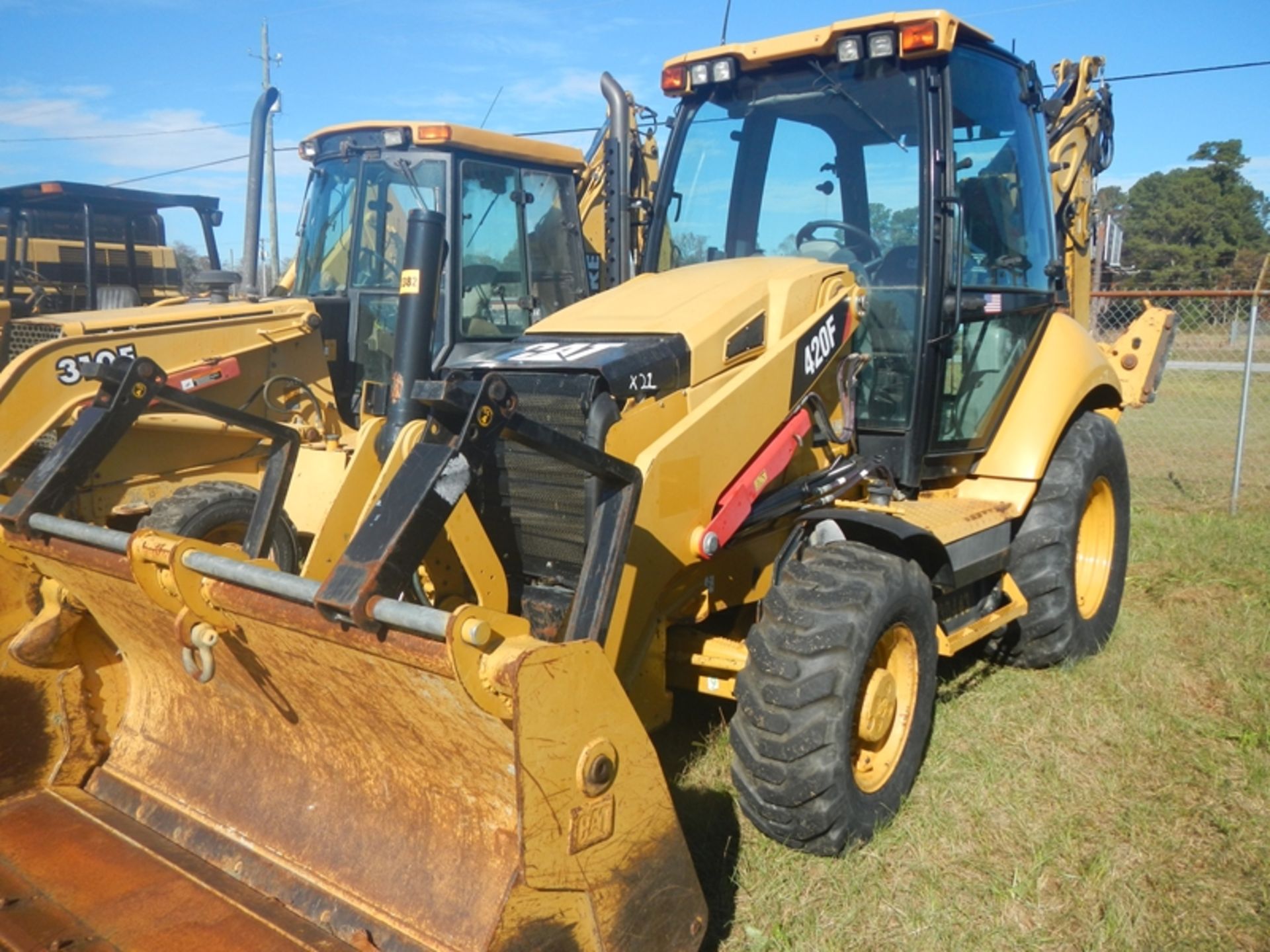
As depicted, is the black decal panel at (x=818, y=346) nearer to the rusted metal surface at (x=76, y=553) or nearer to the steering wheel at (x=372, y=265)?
the rusted metal surface at (x=76, y=553)

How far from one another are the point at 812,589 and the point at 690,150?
2274mm

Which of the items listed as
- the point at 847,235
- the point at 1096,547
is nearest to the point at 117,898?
the point at 847,235

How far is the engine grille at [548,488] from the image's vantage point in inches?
134

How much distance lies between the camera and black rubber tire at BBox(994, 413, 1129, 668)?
4.93 meters

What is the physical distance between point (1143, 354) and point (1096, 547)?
1.20m

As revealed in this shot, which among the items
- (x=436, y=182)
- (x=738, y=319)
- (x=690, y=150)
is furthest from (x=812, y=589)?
(x=436, y=182)

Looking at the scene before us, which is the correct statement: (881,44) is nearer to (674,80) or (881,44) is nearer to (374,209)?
(674,80)

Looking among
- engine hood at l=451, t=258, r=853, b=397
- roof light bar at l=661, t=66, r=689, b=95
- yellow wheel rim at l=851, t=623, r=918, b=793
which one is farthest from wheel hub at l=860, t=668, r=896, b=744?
roof light bar at l=661, t=66, r=689, b=95

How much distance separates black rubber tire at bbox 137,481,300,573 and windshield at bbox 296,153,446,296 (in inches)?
81.2

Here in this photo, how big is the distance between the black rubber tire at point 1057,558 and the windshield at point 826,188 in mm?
1041

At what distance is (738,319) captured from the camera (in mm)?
3742

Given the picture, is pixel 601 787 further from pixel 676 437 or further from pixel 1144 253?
pixel 1144 253

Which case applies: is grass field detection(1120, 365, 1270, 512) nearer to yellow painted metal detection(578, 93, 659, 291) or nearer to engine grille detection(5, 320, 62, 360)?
Answer: yellow painted metal detection(578, 93, 659, 291)

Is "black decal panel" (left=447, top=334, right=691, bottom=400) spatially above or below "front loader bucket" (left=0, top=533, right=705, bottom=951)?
above
